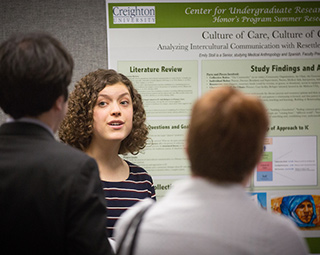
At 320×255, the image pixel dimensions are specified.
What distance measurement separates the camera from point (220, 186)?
0.88 metres

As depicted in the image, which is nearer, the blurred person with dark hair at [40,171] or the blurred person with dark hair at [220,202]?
the blurred person with dark hair at [220,202]

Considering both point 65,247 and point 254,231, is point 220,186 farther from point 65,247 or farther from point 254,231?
point 65,247

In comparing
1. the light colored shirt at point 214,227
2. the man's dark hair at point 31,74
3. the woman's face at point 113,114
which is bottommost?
the light colored shirt at point 214,227

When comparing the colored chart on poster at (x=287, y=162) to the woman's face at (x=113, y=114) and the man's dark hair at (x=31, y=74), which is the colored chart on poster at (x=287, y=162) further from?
the man's dark hair at (x=31, y=74)

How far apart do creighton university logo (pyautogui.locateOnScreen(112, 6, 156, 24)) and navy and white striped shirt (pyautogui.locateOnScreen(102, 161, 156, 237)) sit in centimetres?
101

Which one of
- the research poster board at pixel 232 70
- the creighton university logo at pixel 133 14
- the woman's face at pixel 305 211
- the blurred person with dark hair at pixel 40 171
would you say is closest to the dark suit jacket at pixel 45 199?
the blurred person with dark hair at pixel 40 171

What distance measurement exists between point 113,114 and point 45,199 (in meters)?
1.00

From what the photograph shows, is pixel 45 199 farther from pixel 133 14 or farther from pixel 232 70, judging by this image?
pixel 232 70

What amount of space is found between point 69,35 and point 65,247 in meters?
1.78

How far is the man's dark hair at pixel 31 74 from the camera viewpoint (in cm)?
97

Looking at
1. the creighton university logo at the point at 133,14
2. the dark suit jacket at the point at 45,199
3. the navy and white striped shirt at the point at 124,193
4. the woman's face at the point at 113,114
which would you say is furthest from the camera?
the creighton university logo at the point at 133,14

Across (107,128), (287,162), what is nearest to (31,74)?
(107,128)

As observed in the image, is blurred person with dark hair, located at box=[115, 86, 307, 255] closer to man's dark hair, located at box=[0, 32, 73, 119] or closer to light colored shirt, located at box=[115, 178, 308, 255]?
light colored shirt, located at box=[115, 178, 308, 255]

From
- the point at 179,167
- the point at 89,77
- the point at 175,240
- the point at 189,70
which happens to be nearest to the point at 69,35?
the point at 89,77
